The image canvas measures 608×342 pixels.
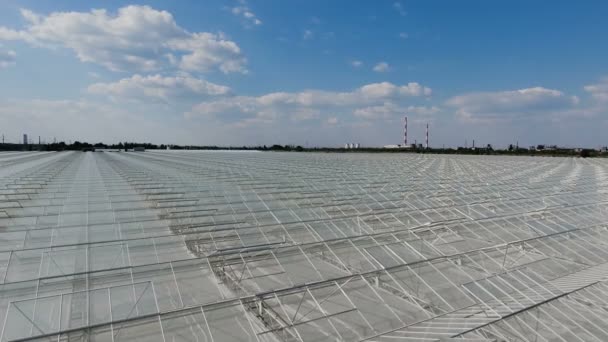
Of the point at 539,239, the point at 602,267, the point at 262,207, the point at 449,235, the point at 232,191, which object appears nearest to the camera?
the point at 602,267

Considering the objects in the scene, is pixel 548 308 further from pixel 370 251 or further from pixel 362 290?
pixel 370 251

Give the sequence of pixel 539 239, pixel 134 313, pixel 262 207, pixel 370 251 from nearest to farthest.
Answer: pixel 134 313, pixel 370 251, pixel 539 239, pixel 262 207

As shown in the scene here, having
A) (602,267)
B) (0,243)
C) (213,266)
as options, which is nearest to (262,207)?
(213,266)

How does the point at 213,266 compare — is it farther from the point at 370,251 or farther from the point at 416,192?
the point at 416,192

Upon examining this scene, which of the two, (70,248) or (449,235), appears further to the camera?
(449,235)

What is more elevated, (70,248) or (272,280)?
(70,248)

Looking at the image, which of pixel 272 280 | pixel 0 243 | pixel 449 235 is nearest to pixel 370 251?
pixel 272 280
